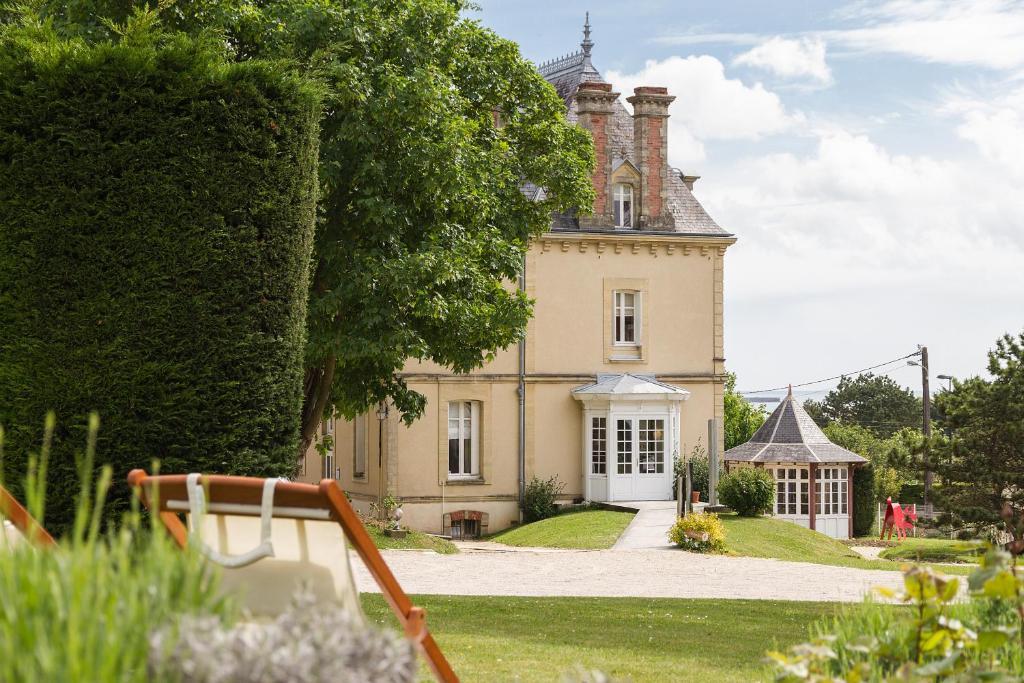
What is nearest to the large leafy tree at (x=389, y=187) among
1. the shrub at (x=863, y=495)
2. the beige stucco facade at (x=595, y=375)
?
the beige stucco facade at (x=595, y=375)

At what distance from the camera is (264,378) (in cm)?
871

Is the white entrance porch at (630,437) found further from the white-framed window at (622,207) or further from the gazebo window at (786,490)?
the white-framed window at (622,207)

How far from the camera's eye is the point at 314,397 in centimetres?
1766

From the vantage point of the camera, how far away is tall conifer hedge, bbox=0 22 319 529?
8453 mm

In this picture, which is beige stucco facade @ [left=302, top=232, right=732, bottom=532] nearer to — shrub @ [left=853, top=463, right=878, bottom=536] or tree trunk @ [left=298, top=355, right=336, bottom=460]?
shrub @ [left=853, top=463, right=878, bottom=536]

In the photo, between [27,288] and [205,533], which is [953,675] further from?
[27,288]

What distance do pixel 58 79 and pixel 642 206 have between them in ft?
74.0

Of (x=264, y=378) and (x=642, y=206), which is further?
(x=642, y=206)

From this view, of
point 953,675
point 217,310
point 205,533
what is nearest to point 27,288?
point 217,310

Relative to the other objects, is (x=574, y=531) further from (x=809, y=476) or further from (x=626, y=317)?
(x=809, y=476)

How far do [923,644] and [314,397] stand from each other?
13745 mm

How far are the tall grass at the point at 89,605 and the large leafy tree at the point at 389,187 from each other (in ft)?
39.3

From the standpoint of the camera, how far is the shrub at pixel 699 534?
2091 cm

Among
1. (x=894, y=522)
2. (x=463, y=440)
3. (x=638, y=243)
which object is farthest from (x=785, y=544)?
(x=638, y=243)
